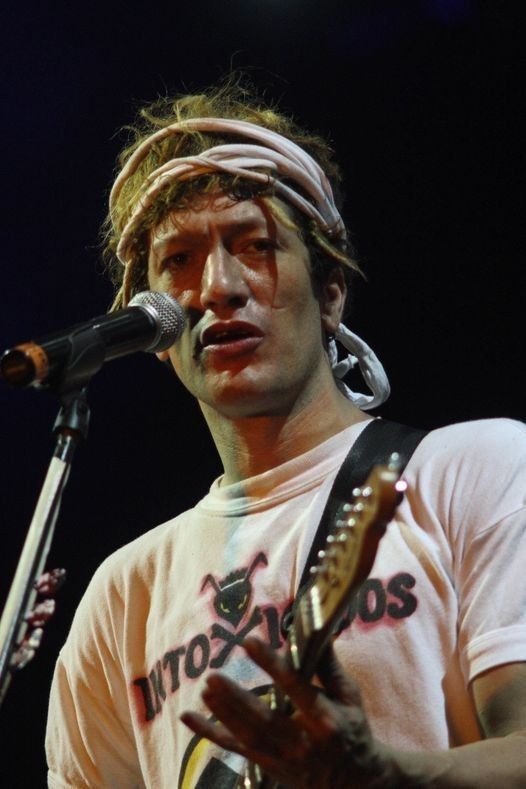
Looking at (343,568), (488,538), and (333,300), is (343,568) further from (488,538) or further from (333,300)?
(333,300)

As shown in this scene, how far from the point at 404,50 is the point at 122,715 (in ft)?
9.39

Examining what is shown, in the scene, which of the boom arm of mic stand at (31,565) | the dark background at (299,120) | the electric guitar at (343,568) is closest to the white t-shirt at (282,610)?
the electric guitar at (343,568)

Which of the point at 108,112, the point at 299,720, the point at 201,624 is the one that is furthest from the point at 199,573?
the point at 108,112

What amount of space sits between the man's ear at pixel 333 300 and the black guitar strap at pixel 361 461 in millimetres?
520

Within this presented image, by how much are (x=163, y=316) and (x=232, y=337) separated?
511 mm

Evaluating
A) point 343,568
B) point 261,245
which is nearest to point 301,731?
point 343,568

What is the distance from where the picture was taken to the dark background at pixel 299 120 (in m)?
4.25

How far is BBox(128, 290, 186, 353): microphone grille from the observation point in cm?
243

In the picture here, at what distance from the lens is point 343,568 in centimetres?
158

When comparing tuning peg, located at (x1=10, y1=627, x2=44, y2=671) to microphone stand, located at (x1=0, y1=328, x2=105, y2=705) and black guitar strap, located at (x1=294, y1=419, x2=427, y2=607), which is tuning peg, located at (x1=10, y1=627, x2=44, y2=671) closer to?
microphone stand, located at (x1=0, y1=328, x2=105, y2=705)

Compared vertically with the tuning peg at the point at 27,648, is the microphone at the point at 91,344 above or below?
above

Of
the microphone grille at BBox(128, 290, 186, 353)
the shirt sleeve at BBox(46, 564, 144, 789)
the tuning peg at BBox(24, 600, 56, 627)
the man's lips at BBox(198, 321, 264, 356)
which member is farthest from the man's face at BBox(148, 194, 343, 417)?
the tuning peg at BBox(24, 600, 56, 627)

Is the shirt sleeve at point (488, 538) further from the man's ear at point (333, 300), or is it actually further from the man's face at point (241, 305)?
the man's ear at point (333, 300)

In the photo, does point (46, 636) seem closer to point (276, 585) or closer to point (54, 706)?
point (54, 706)
